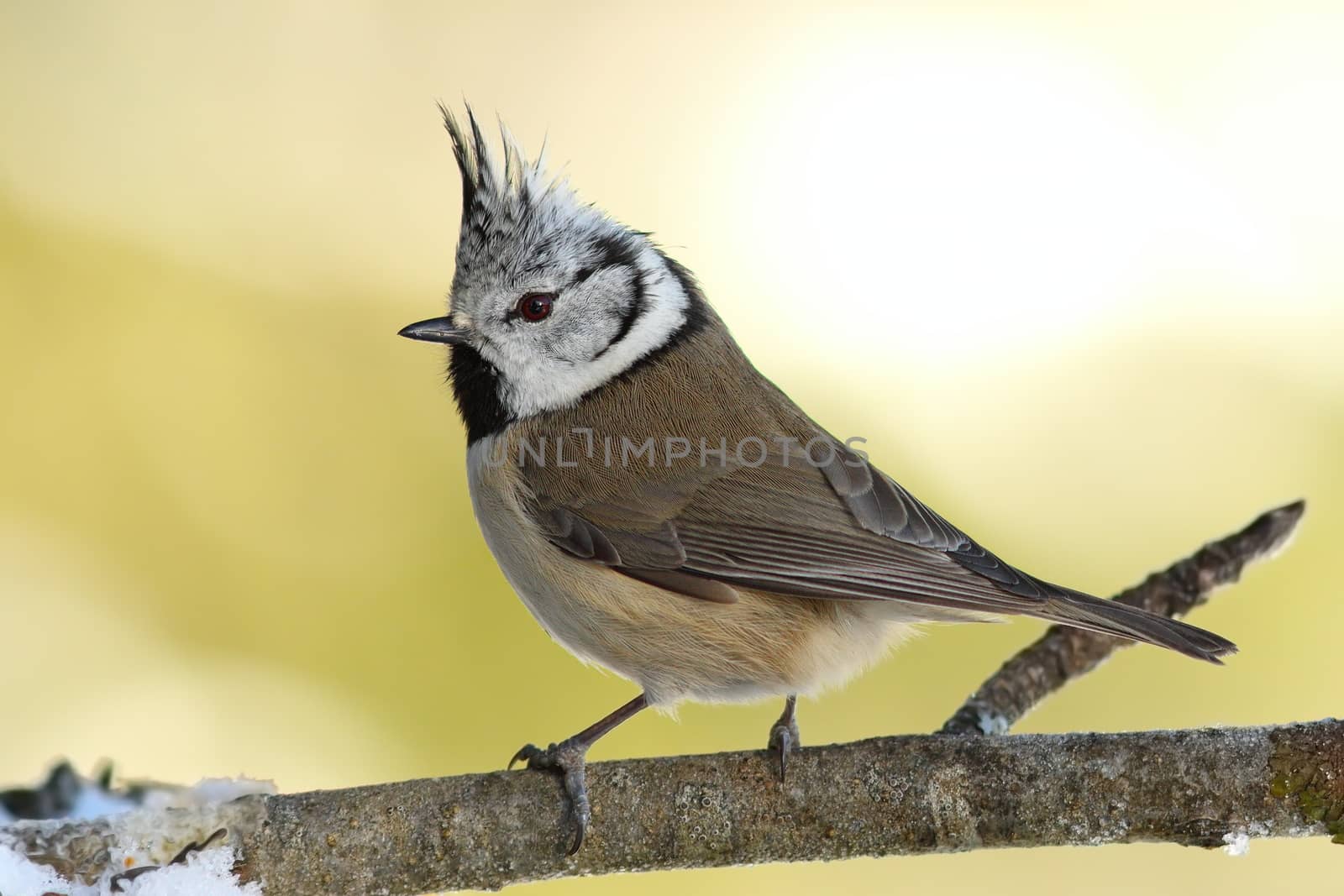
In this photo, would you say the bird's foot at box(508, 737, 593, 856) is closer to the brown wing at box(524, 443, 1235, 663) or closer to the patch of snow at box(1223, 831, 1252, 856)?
the brown wing at box(524, 443, 1235, 663)

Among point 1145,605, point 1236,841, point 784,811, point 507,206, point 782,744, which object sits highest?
point 507,206

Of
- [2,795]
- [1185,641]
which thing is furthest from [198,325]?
[1185,641]

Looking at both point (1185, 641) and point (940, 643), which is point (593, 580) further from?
point (940, 643)

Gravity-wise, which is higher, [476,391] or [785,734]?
[476,391]

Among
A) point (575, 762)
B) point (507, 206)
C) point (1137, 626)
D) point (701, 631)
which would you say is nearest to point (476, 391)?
point (507, 206)

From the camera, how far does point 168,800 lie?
183cm

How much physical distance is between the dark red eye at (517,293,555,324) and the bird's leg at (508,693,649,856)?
89 cm

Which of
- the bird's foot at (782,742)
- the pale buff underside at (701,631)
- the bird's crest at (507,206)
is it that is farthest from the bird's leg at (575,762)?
the bird's crest at (507,206)

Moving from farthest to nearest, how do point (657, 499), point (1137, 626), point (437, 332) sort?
point (437, 332), point (657, 499), point (1137, 626)

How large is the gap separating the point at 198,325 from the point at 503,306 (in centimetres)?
145

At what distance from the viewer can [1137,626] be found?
1.87 meters

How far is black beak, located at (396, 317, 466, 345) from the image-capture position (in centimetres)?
→ 238

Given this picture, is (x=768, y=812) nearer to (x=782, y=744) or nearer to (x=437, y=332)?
(x=782, y=744)

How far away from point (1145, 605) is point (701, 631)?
933 mm
